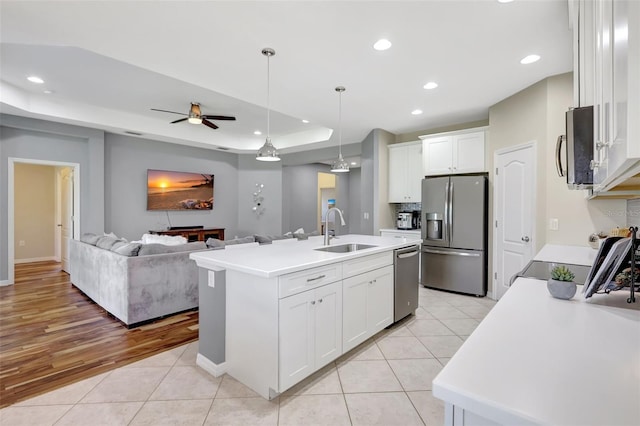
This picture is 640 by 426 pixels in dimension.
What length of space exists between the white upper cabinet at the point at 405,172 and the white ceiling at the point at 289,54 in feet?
1.87

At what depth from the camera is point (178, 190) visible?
6.71m

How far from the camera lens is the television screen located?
20.8ft

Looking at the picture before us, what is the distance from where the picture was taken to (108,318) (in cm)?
352

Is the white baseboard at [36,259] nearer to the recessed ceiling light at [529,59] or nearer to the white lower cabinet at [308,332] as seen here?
the white lower cabinet at [308,332]

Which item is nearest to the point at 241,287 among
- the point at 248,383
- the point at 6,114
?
the point at 248,383

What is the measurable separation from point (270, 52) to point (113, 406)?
117 inches

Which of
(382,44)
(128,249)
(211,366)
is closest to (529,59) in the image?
(382,44)

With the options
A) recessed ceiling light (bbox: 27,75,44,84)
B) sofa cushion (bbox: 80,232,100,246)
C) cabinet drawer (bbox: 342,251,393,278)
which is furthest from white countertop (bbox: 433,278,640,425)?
recessed ceiling light (bbox: 27,75,44,84)

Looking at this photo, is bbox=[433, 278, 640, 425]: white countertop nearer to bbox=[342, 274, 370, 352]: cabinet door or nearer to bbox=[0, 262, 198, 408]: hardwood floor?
bbox=[342, 274, 370, 352]: cabinet door

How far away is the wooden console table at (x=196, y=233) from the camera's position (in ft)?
20.9

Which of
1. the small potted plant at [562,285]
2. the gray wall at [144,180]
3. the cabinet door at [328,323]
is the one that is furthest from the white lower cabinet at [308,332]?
the gray wall at [144,180]

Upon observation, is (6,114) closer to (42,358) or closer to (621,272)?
(42,358)

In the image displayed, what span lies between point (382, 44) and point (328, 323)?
2.40 meters

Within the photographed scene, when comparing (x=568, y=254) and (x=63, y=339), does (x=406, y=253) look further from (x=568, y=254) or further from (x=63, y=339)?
(x=63, y=339)
